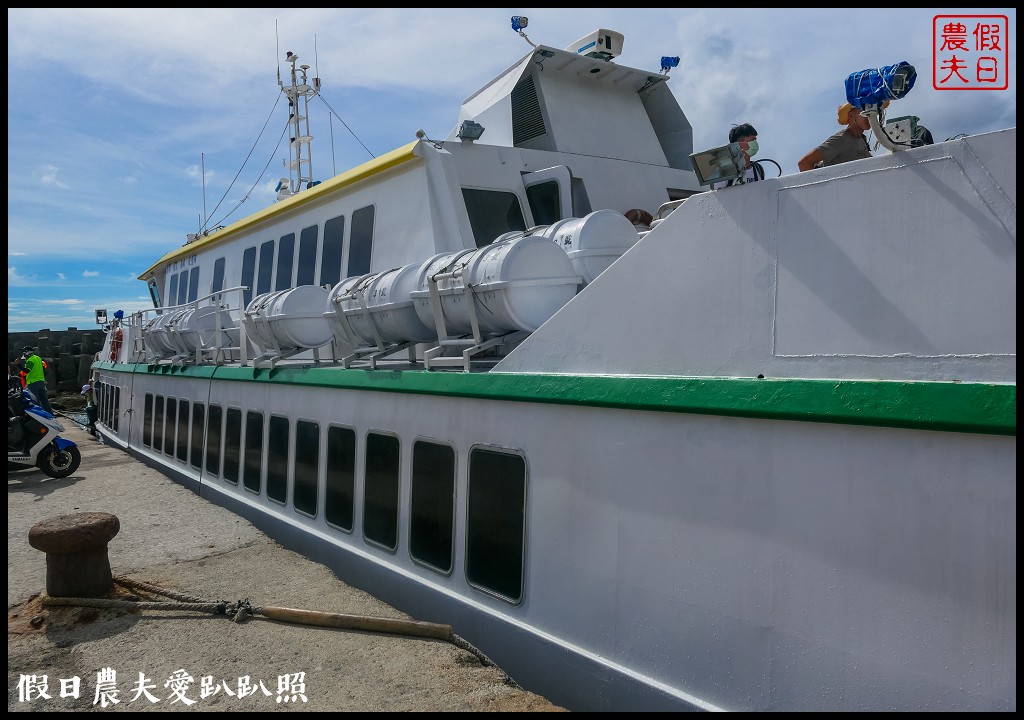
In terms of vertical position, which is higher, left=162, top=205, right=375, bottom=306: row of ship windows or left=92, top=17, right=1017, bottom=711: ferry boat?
left=162, top=205, right=375, bottom=306: row of ship windows

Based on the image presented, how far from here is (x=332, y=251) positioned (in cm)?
877

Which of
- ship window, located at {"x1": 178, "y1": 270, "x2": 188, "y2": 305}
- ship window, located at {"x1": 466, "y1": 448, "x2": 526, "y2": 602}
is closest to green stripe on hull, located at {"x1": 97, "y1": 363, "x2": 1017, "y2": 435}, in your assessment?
ship window, located at {"x1": 466, "y1": 448, "x2": 526, "y2": 602}

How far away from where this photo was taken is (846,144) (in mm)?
3936

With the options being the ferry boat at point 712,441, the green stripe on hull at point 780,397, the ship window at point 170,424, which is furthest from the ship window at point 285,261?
the green stripe on hull at point 780,397

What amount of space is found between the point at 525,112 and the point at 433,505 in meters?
4.83

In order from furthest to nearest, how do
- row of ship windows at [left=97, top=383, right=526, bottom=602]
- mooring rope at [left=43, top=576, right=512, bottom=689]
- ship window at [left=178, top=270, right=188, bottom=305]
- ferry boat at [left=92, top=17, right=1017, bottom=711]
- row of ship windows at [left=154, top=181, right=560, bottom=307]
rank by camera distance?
ship window at [left=178, top=270, right=188, bottom=305]
row of ship windows at [left=154, top=181, right=560, bottom=307]
mooring rope at [left=43, top=576, right=512, bottom=689]
row of ship windows at [left=97, top=383, right=526, bottom=602]
ferry boat at [left=92, top=17, right=1017, bottom=711]

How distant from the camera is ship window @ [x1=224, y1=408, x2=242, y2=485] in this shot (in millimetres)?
8844

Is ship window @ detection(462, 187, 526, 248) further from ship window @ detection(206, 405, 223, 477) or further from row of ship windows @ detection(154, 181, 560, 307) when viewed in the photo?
ship window @ detection(206, 405, 223, 477)

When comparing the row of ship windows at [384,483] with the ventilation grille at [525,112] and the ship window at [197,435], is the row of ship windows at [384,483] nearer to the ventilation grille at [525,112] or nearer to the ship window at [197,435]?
the ship window at [197,435]

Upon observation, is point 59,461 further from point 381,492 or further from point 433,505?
point 433,505

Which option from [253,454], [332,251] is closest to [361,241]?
[332,251]

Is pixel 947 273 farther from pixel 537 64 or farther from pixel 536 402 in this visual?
pixel 537 64

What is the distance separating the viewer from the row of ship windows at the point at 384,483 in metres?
4.62

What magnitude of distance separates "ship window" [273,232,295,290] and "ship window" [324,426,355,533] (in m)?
3.79
